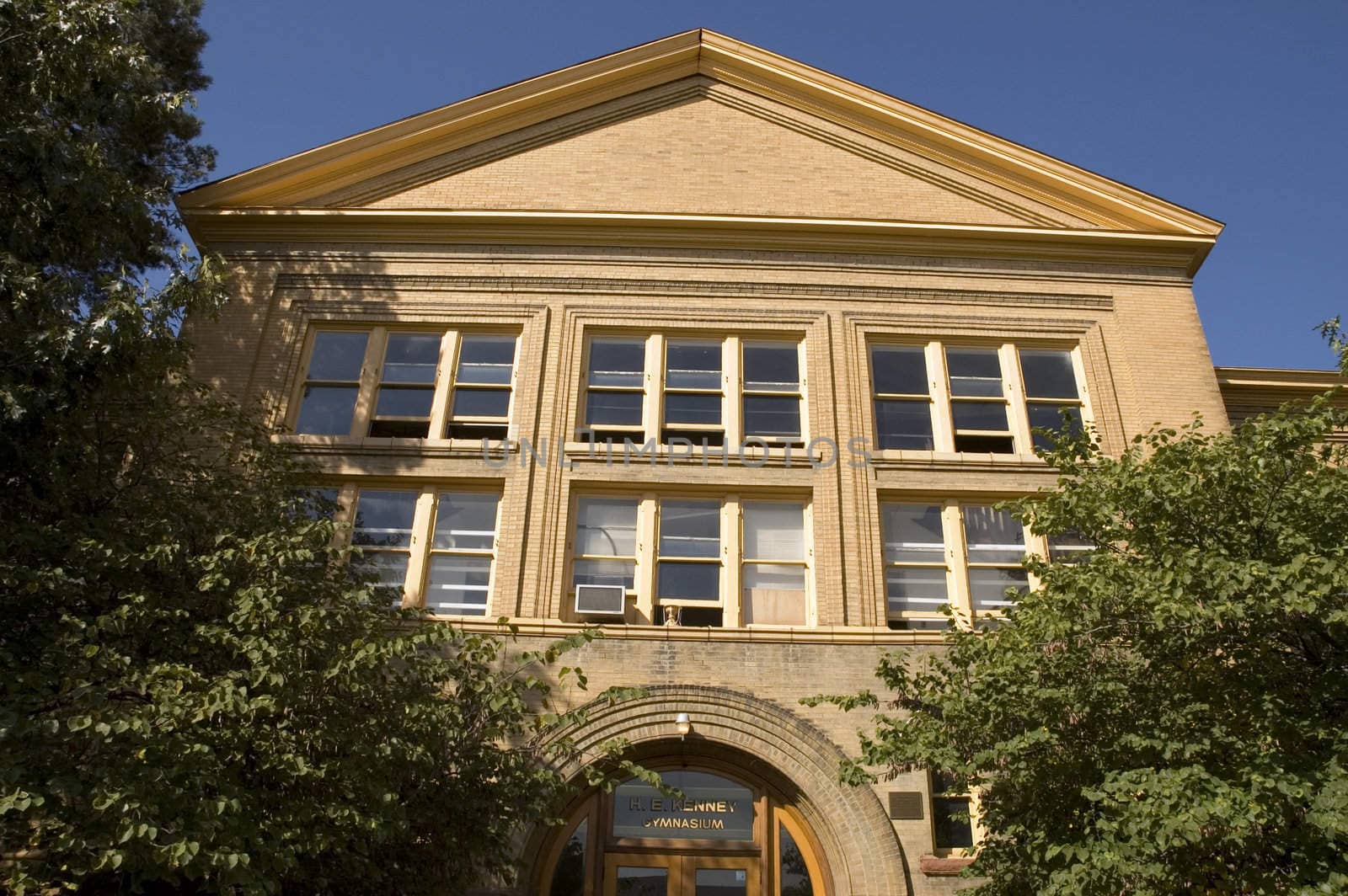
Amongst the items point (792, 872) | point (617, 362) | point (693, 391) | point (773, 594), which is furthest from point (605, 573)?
point (792, 872)

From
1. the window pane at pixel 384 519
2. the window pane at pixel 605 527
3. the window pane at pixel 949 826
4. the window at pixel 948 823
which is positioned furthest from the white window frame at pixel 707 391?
the window pane at pixel 949 826

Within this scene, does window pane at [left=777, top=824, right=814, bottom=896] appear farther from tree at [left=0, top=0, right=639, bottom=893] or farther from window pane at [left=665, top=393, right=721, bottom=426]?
window pane at [left=665, top=393, right=721, bottom=426]

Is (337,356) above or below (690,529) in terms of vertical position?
above

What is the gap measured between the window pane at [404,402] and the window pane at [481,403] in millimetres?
422

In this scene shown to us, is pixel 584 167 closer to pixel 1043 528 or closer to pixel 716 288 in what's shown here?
pixel 716 288

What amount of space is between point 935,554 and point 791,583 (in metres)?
2.13

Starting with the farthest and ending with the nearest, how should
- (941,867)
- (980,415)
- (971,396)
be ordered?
(971,396), (980,415), (941,867)

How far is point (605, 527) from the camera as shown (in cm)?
1521

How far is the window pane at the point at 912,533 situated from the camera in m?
15.2

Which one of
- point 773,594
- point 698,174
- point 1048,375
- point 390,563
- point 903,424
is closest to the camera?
point 773,594

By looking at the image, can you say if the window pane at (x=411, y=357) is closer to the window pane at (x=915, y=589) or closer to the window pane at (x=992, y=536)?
the window pane at (x=915, y=589)

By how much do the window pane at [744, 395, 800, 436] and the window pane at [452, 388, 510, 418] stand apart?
11.9 ft

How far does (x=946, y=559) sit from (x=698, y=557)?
137 inches

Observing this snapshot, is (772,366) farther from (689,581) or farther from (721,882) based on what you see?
(721,882)
